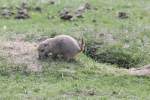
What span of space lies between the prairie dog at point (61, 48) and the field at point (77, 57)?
188mm

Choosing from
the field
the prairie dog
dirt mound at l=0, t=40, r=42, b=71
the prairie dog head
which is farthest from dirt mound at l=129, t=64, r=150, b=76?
dirt mound at l=0, t=40, r=42, b=71

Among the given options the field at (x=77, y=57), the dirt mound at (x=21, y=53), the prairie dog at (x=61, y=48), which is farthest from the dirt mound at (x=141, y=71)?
the dirt mound at (x=21, y=53)

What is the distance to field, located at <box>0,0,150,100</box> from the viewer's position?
37.6 ft

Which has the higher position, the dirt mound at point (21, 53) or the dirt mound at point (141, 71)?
the dirt mound at point (21, 53)

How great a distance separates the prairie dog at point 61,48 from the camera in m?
13.0

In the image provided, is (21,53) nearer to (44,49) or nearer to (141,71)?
(44,49)

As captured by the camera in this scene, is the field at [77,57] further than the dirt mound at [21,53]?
No

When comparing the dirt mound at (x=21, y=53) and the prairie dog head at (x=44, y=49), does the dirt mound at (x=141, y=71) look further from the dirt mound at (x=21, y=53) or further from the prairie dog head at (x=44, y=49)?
the dirt mound at (x=21, y=53)

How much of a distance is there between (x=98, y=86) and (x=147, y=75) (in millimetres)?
1386

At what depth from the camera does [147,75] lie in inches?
496

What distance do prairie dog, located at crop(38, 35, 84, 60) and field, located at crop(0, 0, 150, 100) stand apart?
19 centimetres

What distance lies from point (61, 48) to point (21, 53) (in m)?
1.01

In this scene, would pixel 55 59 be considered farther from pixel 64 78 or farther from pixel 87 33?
pixel 87 33

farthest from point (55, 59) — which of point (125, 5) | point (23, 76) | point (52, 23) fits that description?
point (125, 5)
